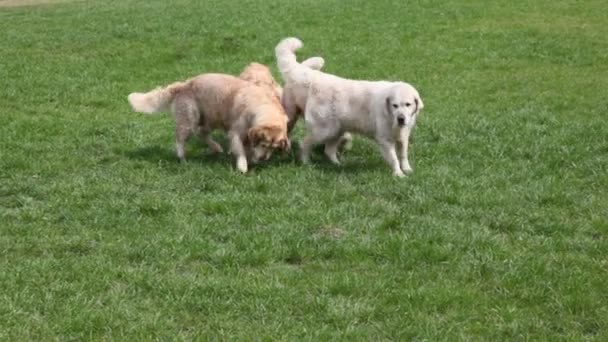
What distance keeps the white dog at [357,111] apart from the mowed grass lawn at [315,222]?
29 cm

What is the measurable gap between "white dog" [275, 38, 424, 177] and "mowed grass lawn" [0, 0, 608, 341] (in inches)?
11.3

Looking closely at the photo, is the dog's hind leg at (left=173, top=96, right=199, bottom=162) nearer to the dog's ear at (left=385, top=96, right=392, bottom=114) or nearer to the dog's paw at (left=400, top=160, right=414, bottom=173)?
the dog's ear at (left=385, top=96, right=392, bottom=114)

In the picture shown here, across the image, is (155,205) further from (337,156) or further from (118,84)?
(118,84)

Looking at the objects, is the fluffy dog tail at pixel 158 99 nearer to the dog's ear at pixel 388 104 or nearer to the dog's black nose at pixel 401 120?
the dog's ear at pixel 388 104

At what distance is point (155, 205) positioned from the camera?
832 centimetres

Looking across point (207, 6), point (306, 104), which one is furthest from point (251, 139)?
point (207, 6)

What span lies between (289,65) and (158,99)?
176 cm

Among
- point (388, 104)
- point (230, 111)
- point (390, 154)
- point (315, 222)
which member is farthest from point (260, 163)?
point (315, 222)

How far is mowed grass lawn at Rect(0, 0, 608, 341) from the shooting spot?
230 inches

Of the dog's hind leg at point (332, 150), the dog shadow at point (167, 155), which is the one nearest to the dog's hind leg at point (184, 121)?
the dog shadow at point (167, 155)

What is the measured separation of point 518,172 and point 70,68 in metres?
10.5

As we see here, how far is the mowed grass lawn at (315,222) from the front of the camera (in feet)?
19.2

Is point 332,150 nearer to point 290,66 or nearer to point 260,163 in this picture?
point 260,163

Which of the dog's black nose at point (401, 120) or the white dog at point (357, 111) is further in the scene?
the white dog at point (357, 111)
